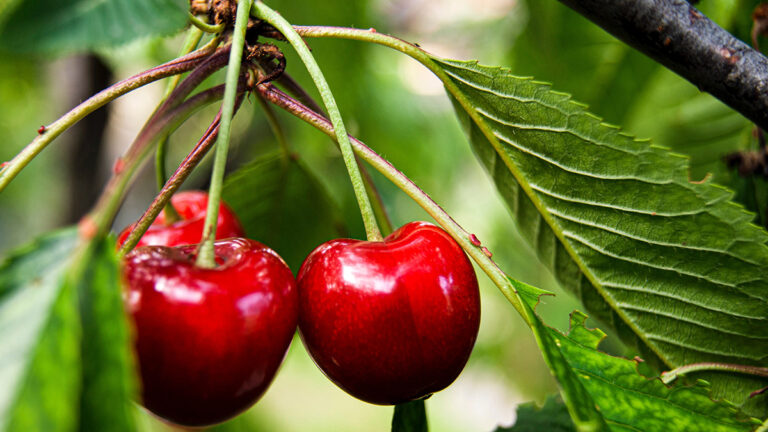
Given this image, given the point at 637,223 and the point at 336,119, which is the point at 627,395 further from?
the point at 336,119

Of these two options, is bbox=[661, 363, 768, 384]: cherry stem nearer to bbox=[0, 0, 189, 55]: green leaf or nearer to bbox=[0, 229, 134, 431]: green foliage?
bbox=[0, 229, 134, 431]: green foliage

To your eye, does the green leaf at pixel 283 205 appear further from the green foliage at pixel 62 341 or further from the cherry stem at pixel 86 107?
the green foliage at pixel 62 341

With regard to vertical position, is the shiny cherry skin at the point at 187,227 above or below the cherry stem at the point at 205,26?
below

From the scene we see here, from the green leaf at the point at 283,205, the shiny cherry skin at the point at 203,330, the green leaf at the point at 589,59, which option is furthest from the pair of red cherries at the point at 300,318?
the green leaf at the point at 589,59

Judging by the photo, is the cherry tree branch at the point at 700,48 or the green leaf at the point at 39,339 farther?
the cherry tree branch at the point at 700,48

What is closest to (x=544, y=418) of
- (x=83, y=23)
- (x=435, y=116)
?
(x=83, y=23)

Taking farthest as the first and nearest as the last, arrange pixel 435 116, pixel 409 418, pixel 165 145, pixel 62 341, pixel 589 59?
pixel 435 116 < pixel 589 59 < pixel 165 145 < pixel 409 418 < pixel 62 341

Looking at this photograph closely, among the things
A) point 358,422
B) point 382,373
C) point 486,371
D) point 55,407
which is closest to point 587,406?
point 382,373
